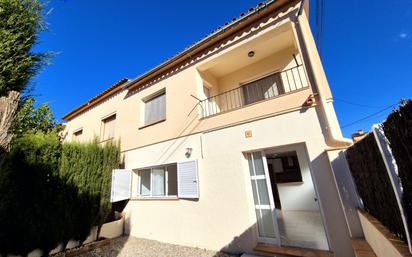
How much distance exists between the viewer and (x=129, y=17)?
30.9ft

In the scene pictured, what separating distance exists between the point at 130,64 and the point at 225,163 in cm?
1057

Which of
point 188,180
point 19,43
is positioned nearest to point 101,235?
point 188,180

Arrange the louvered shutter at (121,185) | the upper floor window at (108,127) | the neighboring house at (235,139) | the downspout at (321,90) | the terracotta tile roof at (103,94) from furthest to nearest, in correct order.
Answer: the upper floor window at (108,127), the terracotta tile roof at (103,94), the louvered shutter at (121,185), the neighboring house at (235,139), the downspout at (321,90)

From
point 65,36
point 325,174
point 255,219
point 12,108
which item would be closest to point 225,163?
point 255,219

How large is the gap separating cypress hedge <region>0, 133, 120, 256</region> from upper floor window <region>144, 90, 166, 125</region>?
9.44ft

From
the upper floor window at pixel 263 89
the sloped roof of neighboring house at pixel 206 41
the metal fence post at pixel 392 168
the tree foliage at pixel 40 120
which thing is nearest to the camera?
the metal fence post at pixel 392 168

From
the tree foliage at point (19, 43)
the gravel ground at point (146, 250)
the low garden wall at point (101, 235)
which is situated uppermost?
the tree foliage at point (19, 43)

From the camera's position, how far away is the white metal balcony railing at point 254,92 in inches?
273

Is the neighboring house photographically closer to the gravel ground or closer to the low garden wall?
the gravel ground

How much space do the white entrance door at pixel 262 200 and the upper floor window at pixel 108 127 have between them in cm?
894

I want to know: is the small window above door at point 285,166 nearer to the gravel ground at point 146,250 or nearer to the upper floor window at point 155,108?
the upper floor window at point 155,108

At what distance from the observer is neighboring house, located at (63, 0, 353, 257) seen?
5.08 metres

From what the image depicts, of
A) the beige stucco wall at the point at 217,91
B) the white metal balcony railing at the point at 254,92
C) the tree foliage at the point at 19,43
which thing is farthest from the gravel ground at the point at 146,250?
the tree foliage at the point at 19,43

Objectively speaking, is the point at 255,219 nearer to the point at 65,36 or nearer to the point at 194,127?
the point at 194,127
